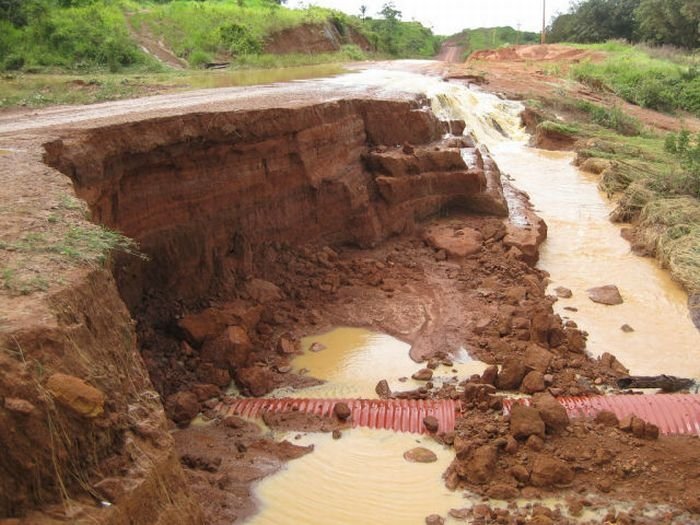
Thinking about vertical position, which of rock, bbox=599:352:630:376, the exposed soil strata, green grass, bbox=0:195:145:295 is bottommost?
rock, bbox=599:352:630:376

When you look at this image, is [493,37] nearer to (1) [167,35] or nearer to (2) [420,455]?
(1) [167,35]

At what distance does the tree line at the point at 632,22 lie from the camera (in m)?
34.1

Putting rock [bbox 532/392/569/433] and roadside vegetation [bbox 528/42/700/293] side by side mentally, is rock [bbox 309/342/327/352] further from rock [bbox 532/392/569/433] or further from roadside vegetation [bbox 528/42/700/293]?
roadside vegetation [bbox 528/42/700/293]

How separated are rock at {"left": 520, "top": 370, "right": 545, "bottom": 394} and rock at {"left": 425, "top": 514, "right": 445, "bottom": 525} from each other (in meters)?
2.21

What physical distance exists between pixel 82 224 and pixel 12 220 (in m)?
0.48

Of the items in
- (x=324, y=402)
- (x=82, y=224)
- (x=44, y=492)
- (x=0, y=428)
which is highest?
(x=82, y=224)

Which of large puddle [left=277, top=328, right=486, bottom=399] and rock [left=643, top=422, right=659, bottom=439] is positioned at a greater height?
rock [left=643, top=422, right=659, bottom=439]

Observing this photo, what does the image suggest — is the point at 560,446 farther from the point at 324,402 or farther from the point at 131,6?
the point at 131,6

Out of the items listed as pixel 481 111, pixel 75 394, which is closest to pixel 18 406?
pixel 75 394

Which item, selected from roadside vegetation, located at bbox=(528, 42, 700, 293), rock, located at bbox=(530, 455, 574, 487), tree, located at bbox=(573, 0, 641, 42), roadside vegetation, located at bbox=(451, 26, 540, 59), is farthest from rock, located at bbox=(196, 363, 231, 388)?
roadside vegetation, located at bbox=(451, 26, 540, 59)

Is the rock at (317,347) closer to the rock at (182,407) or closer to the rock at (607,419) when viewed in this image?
the rock at (182,407)

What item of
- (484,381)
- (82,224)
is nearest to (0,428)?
(82,224)

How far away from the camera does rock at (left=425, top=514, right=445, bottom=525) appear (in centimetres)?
497

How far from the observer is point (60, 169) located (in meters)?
6.75
